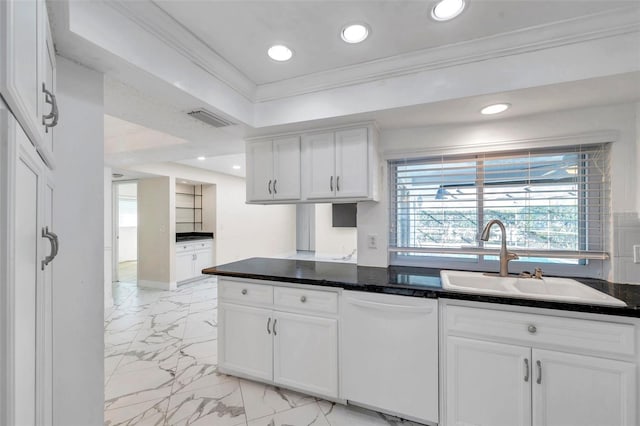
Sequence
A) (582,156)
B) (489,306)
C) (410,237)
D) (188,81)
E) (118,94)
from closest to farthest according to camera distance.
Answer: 1. (489,306)
2. (188,81)
3. (118,94)
4. (582,156)
5. (410,237)

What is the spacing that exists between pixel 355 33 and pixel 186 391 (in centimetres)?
280

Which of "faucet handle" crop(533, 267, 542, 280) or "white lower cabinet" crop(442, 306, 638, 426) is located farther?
"faucet handle" crop(533, 267, 542, 280)

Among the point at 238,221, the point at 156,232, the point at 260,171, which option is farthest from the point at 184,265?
the point at 260,171

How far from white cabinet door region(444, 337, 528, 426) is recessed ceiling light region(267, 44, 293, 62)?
205 centimetres

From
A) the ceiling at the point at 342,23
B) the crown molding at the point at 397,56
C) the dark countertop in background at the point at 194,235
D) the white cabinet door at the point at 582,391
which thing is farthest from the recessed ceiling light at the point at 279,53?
the dark countertop in background at the point at 194,235

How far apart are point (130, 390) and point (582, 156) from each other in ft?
12.8

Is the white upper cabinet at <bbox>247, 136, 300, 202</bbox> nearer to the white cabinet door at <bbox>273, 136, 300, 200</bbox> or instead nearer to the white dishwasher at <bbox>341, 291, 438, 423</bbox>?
the white cabinet door at <bbox>273, 136, 300, 200</bbox>

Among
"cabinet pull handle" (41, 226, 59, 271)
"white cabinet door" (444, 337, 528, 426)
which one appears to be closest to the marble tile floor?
"white cabinet door" (444, 337, 528, 426)

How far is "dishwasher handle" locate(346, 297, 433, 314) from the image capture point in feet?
5.71

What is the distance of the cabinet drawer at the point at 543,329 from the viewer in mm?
1408

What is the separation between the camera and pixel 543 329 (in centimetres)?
151

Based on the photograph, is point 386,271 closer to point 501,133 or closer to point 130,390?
point 501,133

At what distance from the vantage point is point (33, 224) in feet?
2.69

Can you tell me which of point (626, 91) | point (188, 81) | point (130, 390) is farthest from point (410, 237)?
point (130, 390)
